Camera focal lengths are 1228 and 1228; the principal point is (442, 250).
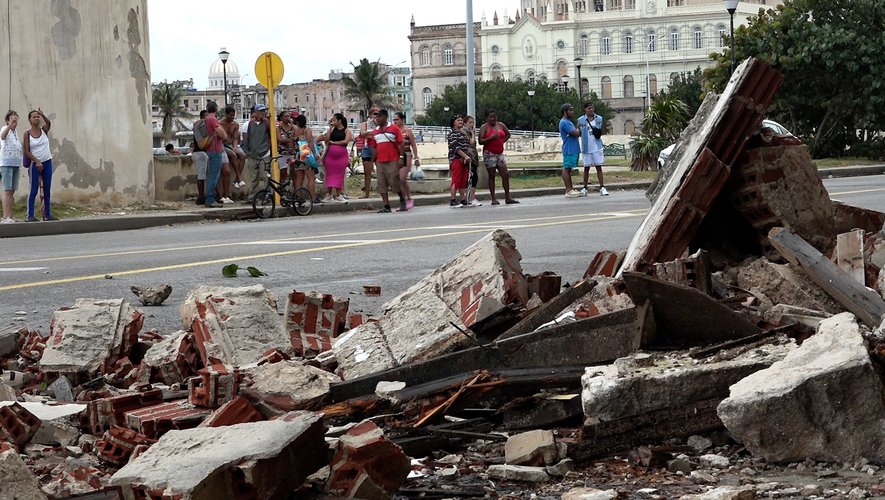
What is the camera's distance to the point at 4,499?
332cm

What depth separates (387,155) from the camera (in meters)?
20.2

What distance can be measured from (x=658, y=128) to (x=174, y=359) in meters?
35.6

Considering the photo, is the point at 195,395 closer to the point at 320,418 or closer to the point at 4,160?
the point at 320,418

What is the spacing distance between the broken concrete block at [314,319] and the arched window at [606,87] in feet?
467

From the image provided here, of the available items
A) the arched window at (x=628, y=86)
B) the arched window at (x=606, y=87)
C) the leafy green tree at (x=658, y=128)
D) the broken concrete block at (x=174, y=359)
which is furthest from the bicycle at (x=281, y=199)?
the arched window at (x=628, y=86)

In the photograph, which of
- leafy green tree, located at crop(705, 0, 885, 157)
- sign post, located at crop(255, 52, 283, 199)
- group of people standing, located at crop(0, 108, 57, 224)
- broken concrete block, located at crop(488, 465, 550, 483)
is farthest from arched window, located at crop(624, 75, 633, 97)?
broken concrete block, located at crop(488, 465, 550, 483)

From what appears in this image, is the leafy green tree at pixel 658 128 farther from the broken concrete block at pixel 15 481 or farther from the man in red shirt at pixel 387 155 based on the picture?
the broken concrete block at pixel 15 481

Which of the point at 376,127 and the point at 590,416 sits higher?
the point at 376,127

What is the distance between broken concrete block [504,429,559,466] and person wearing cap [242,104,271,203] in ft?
56.9

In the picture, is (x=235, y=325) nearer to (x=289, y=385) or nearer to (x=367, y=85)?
(x=289, y=385)

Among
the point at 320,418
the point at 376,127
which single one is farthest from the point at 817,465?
the point at 376,127

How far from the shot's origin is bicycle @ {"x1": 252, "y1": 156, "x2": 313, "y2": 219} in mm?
19516

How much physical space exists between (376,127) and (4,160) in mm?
6376

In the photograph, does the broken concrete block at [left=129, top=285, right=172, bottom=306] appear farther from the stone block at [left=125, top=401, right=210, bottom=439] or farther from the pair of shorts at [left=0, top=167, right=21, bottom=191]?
the pair of shorts at [left=0, top=167, right=21, bottom=191]
